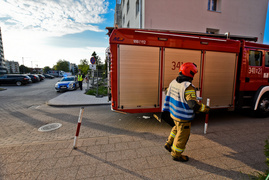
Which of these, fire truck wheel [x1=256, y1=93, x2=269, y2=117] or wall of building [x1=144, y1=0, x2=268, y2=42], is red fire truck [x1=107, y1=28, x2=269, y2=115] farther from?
wall of building [x1=144, y1=0, x2=268, y2=42]

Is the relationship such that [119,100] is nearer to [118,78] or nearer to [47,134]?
[118,78]

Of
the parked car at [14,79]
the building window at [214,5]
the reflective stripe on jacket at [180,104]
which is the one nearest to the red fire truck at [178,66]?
the reflective stripe on jacket at [180,104]

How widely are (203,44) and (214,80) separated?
4.27 feet

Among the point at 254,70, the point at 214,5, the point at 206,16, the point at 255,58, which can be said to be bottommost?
the point at 254,70

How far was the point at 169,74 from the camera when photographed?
168 inches

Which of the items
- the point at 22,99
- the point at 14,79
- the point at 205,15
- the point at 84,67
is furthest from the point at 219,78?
the point at 84,67

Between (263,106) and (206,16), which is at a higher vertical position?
(206,16)

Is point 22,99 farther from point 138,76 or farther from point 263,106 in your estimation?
point 263,106

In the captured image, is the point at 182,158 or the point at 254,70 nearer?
the point at 182,158

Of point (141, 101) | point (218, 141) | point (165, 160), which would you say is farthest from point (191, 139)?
point (141, 101)

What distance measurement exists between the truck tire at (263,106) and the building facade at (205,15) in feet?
27.0

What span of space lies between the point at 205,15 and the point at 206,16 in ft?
0.45

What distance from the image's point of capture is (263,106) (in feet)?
17.0

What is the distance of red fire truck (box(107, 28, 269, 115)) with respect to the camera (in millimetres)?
3951
